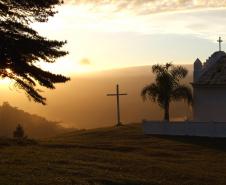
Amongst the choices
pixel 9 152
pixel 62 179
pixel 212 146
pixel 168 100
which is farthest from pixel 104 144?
pixel 62 179

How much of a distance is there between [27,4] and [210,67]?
20772 mm

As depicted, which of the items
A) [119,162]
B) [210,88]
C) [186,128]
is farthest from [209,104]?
[119,162]

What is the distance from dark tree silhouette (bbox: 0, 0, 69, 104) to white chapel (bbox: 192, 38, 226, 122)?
16021 mm

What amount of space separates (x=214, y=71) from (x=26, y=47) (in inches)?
794

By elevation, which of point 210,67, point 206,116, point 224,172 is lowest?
point 224,172

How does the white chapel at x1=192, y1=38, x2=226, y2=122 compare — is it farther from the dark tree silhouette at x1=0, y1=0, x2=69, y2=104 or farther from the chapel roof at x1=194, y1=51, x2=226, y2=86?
the dark tree silhouette at x1=0, y1=0, x2=69, y2=104

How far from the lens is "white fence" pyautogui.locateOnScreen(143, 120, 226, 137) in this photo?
122 ft

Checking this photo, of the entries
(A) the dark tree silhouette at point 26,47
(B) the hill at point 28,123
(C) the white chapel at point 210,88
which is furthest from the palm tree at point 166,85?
(B) the hill at point 28,123

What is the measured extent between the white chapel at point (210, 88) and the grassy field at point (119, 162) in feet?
A: 17.5

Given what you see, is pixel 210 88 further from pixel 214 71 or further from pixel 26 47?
pixel 26 47

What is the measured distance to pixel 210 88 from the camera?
4225 centimetres

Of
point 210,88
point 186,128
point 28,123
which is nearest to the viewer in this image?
point 186,128

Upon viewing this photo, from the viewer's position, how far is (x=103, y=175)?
20.5 m

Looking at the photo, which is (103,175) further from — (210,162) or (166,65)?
(166,65)
